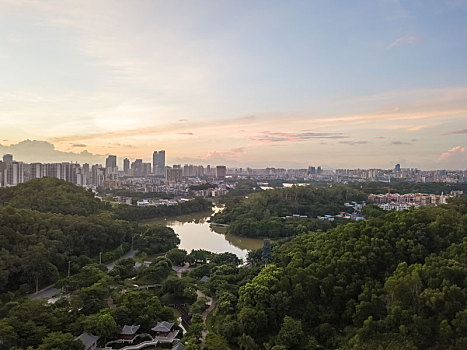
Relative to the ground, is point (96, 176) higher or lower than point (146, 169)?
lower

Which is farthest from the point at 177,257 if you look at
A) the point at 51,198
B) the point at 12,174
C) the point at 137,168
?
the point at 137,168

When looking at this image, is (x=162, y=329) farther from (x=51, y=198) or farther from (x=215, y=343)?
(x=51, y=198)

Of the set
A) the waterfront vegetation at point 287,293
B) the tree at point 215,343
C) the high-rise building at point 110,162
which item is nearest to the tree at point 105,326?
the waterfront vegetation at point 287,293

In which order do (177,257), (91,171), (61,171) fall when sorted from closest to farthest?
(177,257), (61,171), (91,171)

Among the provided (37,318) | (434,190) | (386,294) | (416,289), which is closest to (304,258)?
(386,294)

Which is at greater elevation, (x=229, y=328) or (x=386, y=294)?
(x=386, y=294)

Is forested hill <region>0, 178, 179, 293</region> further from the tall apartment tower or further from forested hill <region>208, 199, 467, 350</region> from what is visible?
the tall apartment tower

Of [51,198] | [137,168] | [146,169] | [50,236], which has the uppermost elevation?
[137,168]

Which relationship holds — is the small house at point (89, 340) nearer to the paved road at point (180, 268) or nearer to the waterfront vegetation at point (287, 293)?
the waterfront vegetation at point (287, 293)

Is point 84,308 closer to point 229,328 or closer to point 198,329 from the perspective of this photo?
point 198,329
